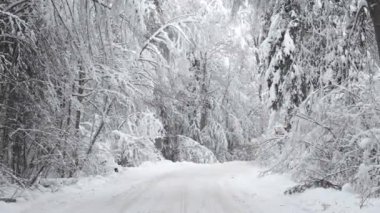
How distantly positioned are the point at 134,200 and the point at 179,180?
15.0ft

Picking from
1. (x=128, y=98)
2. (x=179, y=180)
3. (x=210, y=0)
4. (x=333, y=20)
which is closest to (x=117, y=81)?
(x=128, y=98)

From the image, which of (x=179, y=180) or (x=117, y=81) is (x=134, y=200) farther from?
(x=117, y=81)

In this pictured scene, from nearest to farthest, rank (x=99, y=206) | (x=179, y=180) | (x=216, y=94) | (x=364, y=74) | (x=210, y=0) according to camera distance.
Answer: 1. (x=99, y=206)
2. (x=364, y=74)
3. (x=179, y=180)
4. (x=210, y=0)
5. (x=216, y=94)

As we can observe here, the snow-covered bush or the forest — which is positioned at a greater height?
the forest

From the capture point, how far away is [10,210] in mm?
8141

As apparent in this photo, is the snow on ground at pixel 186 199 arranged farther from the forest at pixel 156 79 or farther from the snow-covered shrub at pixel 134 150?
the snow-covered shrub at pixel 134 150

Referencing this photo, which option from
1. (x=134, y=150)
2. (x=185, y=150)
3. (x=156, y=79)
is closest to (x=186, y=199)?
(x=156, y=79)

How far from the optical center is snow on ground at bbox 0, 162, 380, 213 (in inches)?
334

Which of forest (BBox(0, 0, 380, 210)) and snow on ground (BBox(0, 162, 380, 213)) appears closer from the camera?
forest (BBox(0, 0, 380, 210))

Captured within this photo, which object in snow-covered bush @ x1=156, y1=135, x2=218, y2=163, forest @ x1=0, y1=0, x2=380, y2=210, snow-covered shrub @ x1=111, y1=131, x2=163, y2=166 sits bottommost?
snow-covered bush @ x1=156, y1=135, x2=218, y2=163

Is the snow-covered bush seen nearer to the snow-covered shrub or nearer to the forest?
the snow-covered shrub

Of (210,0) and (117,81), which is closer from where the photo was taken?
(117,81)

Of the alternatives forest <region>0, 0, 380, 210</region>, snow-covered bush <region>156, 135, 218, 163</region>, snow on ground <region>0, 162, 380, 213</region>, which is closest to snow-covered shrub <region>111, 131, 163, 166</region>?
forest <region>0, 0, 380, 210</region>

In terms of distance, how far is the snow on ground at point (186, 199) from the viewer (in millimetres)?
8492
